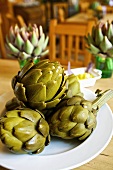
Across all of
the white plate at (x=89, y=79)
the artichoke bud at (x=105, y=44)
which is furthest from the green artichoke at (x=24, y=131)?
the artichoke bud at (x=105, y=44)

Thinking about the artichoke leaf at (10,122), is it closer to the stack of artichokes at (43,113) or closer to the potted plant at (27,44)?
the stack of artichokes at (43,113)

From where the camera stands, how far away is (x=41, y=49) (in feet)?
3.44

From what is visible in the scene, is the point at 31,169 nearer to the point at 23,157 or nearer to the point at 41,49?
the point at 23,157

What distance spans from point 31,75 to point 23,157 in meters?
0.20

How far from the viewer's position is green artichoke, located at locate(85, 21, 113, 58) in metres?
0.99

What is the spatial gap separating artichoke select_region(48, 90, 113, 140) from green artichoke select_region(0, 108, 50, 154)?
32 millimetres

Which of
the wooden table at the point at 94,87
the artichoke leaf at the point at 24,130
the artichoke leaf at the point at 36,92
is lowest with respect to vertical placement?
the wooden table at the point at 94,87

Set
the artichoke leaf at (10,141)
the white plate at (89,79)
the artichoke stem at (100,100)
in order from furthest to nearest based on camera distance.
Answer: the white plate at (89,79) → the artichoke stem at (100,100) → the artichoke leaf at (10,141)

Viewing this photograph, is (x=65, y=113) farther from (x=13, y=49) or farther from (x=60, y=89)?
(x=13, y=49)

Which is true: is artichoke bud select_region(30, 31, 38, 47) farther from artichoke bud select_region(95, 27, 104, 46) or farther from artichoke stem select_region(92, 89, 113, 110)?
artichoke stem select_region(92, 89, 113, 110)

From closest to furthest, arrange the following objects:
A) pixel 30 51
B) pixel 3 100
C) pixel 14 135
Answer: pixel 14 135
pixel 3 100
pixel 30 51

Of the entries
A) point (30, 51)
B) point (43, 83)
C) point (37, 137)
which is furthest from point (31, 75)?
point (30, 51)

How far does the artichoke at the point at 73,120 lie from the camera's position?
582 millimetres

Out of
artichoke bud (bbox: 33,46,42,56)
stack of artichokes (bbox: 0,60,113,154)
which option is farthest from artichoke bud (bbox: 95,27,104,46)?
stack of artichokes (bbox: 0,60,113,154)
